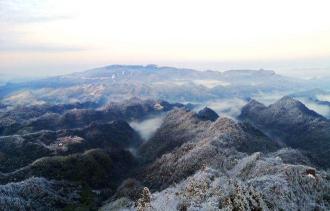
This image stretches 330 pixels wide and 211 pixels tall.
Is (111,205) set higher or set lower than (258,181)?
lower

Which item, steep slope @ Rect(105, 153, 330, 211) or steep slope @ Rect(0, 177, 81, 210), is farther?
steep slope @ Rect(0, 177, 81, 210)

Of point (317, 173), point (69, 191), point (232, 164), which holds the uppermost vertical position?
point (317, 173)

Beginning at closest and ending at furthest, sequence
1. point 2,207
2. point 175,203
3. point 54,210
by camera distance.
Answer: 1. point 175,203
2. point 2,207
3. point 54,210

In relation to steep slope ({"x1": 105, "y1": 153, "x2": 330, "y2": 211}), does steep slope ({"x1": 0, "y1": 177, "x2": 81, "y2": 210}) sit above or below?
below

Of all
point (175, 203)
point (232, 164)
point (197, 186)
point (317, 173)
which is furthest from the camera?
point (232, 164)

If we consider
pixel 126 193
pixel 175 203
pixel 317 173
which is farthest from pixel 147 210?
pixel 126 193

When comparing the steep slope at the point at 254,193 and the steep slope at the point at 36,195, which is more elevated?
the steep slope at the point at 254,193

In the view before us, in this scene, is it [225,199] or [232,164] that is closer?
[225,199]

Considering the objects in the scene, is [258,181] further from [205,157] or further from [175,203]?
[205,157]

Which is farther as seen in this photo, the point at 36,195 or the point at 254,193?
the point at 36,195

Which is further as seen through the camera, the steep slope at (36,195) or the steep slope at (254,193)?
the steep slope at (36,195)

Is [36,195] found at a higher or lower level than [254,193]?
lower
